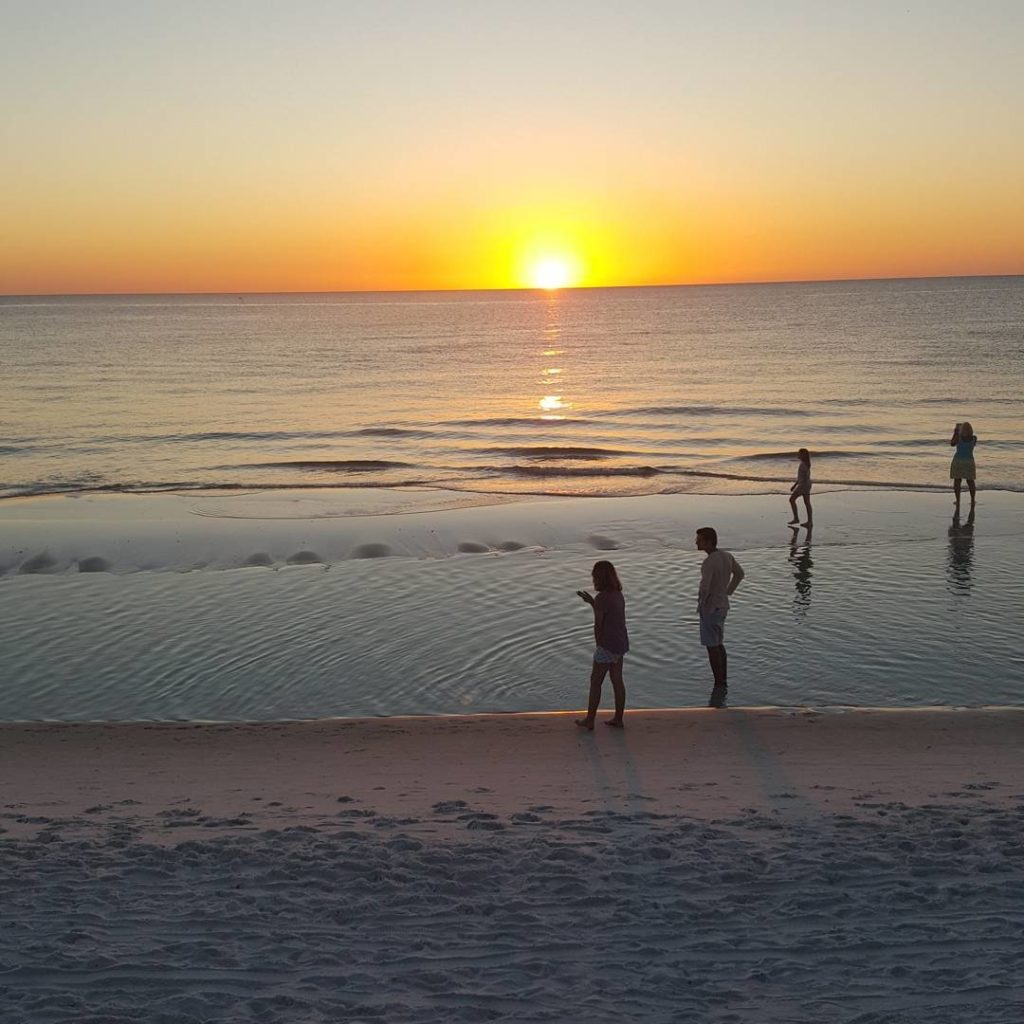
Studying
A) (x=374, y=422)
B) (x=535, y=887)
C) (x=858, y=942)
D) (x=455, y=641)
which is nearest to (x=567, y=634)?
(x=455, y=641)

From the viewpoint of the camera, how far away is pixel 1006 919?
231 inches

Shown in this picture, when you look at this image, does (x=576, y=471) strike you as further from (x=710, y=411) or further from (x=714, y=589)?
(x=714, y=589)

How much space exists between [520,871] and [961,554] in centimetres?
1293

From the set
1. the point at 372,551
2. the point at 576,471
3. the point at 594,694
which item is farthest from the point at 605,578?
the point at 576,471

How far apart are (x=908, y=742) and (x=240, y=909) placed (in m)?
6.01

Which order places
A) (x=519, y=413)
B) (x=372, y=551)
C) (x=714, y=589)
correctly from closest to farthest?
(x=714, y=589)
(x=372, y=551)
(x=519, y=413)

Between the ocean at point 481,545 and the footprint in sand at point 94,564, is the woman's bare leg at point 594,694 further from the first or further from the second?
the footprint in sand at point 94,564

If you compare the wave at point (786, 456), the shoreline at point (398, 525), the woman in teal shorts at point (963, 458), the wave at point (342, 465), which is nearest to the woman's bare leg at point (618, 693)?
the shoreline at point (398, 525)

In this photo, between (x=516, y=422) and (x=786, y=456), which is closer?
(x=786, y=456)

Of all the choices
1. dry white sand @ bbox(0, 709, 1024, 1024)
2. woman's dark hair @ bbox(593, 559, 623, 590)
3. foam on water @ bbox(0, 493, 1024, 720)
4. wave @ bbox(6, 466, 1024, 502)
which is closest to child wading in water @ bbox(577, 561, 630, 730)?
woman's dark hair @ bbox(593, 559, 623, 590)

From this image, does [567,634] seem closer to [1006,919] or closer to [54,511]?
[1006,919]

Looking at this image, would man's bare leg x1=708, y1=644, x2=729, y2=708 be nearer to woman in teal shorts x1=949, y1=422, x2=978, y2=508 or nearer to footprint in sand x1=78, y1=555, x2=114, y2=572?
footprint in sand x1=78, y1=555, x2=114, y2=572

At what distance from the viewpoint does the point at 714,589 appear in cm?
1050

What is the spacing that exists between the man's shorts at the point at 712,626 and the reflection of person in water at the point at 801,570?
10.9 ft
